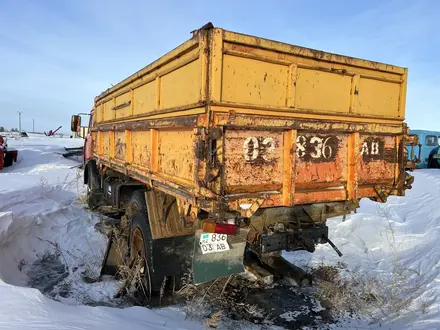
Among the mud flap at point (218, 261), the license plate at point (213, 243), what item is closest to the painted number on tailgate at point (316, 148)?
the mud flap at point (218, 261)

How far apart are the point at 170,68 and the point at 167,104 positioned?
0.35 metres

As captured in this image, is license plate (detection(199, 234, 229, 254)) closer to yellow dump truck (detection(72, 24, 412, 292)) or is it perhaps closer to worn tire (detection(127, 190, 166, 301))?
yellow dump truck (detection(72, 24, 412, 292))

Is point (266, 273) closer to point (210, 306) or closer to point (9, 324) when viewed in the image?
point (210, 306)

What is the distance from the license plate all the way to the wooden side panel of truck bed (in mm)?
501

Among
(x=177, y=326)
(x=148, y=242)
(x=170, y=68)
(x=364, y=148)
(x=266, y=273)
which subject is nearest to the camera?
(x=177, y=326)

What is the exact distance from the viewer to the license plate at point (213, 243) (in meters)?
3.11

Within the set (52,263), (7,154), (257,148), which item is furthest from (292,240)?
(7,154)

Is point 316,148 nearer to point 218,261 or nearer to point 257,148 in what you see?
point 257,148

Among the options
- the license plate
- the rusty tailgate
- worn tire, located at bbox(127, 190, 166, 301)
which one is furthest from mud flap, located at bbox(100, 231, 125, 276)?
the rusty tailgate

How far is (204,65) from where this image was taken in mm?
2572

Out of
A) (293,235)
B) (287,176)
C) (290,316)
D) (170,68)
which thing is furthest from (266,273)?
(170,68)

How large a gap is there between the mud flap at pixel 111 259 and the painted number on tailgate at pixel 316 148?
2.80m

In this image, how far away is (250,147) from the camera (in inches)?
110

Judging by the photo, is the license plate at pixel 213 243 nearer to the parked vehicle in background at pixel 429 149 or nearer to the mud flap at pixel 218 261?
the mud flap at pixel 218 261
